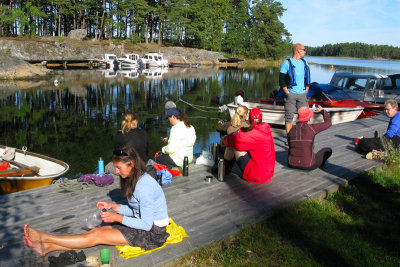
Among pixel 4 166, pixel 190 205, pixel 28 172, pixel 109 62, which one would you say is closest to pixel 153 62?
pixel 109 62

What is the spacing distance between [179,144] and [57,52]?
170ft

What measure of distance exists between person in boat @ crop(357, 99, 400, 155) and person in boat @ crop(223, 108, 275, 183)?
3144 mm

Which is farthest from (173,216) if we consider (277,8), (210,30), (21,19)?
(277,8)

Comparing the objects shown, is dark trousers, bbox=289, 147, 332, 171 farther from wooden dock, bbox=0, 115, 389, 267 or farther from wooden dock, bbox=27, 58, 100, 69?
wooden dock, bbox=27, 58, 100, 69

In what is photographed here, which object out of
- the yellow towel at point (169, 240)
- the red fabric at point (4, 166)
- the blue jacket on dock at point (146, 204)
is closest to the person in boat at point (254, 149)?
the yellow towel at point (169, 240)

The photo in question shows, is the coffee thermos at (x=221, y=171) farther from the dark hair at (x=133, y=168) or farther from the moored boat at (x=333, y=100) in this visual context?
the moored boat at (x=333, y=100)

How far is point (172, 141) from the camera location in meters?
6.83

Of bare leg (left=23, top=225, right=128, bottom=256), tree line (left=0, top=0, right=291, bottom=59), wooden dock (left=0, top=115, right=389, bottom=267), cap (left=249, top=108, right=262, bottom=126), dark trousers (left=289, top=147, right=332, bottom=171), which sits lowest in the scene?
wooden dock (left=0, top=115, right=389, bottom=267)

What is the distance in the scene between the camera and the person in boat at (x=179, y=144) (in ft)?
21.9

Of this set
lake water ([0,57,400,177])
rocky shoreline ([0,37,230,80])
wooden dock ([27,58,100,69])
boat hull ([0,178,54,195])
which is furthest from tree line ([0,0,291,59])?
boat hull ([0,178,54,195])

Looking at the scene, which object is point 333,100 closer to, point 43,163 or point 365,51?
point 43,163

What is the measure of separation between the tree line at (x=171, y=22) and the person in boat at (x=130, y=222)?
63.9 meters

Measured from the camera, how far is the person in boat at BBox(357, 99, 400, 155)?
24.1 feet

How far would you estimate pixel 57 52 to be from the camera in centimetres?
5244
